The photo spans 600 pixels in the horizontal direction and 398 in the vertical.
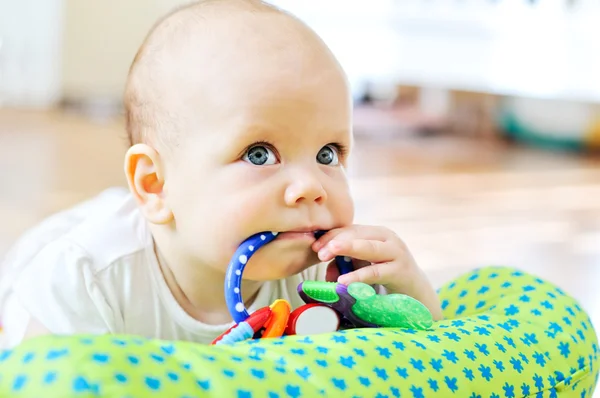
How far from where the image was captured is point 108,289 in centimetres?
96

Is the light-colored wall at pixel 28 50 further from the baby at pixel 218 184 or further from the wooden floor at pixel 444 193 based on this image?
the baby at pixel 218 184

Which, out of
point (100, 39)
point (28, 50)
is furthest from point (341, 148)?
point (100, 39)

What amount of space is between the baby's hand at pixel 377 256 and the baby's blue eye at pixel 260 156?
9 cm

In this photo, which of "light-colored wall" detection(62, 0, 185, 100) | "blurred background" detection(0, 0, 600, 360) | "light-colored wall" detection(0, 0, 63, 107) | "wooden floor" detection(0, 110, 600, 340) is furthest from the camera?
"light-colored wall" detection(62, 0, 185, 100)

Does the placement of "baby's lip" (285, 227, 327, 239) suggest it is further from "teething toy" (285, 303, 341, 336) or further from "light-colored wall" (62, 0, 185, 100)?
"light-colored wall" (62, 0, 185, 100)

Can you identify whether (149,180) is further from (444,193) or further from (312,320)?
(444,193)

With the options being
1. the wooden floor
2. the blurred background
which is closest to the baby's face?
the wooden floor

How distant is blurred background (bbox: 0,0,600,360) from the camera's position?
202 cm

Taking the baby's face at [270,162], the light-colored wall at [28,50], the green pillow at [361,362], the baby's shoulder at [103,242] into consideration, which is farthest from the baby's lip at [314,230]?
the light-colored wall at [28,50]

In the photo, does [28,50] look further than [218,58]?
Yes

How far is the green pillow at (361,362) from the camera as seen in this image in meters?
0.55

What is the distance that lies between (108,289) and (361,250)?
0.30 metres

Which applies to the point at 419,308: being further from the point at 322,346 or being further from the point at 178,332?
the point at 178,332

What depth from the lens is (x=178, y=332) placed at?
3.23ft
